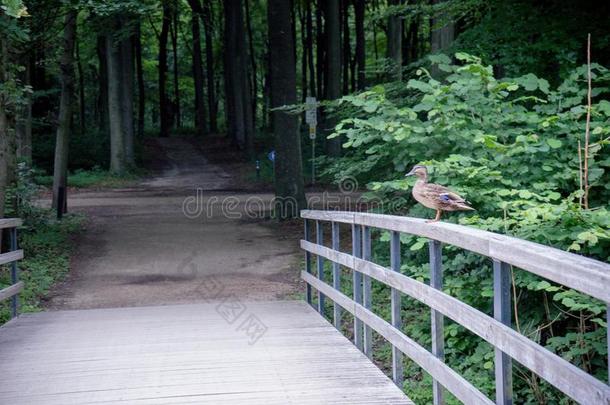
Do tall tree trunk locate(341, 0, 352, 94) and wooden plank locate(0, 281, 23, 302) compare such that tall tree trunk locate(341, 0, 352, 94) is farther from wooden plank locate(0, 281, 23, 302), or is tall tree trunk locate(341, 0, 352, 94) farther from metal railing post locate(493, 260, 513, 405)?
metal railing post locate(493, 260, 513, 405)

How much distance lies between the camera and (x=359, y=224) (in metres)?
5.83

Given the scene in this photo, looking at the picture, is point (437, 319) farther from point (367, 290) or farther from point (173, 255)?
point (173, 255)

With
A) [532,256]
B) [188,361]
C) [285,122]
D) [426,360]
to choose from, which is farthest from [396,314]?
[285,122]

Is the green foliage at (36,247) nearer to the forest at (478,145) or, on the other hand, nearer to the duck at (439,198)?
the forest at (478,145)

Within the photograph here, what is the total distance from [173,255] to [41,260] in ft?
7.87

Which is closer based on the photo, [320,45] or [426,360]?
[426,360]

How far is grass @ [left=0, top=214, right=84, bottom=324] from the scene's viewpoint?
10375 mm

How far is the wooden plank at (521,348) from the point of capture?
2.34m

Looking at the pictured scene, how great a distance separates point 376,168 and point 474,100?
230 centimetres

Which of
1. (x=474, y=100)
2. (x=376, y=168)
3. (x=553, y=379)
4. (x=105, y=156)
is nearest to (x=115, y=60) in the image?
(x=105, y=156)

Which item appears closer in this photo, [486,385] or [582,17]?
[486,385]

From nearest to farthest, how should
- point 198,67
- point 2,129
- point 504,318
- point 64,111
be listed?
point 504,318 → point 2,129 → point 64,111 → point 198,67

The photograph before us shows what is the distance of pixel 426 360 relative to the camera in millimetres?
4141

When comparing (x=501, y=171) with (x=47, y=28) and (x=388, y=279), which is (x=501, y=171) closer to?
(x=388, y=279)
